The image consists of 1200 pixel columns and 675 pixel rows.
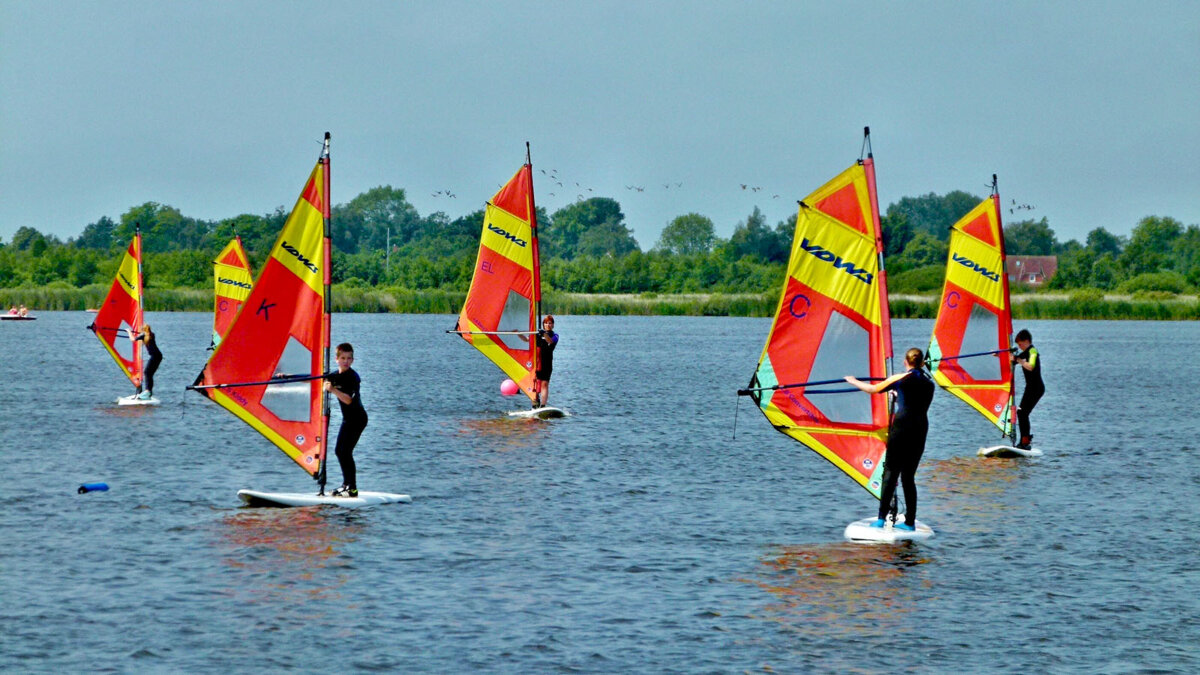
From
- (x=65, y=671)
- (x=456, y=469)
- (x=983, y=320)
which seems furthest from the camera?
(x=983, y=320)

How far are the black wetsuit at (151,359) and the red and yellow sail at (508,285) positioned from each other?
7.37 metres

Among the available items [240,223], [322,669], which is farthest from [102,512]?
[240,223]

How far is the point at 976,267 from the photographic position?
2977 centimetres

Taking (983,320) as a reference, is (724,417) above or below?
below

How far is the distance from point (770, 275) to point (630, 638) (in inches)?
5382

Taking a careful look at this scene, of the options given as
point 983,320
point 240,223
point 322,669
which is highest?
point 240,223

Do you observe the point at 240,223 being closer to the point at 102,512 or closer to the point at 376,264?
the point at 376,264

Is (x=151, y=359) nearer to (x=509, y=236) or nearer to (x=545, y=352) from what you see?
(x=509, y=236)

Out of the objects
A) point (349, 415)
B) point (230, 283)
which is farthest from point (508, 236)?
point (349, 415)

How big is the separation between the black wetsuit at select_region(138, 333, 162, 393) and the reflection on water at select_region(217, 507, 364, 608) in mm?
15920

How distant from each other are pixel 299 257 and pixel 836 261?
273 inches

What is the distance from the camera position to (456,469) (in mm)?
26766

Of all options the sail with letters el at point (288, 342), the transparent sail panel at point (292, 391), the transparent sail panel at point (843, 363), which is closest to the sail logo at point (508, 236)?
the sail with letters el at point (288, 342)

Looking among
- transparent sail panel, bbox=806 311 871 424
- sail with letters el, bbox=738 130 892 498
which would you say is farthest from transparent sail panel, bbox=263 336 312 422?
transparent sail panel, bbox=806 311 871 424
